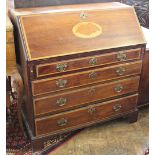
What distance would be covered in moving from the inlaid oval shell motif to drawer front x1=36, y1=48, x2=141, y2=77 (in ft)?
0.64

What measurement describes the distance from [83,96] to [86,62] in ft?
1.07

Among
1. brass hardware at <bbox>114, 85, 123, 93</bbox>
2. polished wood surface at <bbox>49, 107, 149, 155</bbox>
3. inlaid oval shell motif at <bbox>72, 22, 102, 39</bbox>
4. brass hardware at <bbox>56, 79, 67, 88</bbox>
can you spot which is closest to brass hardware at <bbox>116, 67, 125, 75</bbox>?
brass hardware at <bbox>114, 85, 123, 93</bbox>

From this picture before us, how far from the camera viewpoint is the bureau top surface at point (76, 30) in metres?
1.80

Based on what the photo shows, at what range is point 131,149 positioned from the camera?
2203mm

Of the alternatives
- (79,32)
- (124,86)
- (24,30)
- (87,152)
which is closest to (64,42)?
(79,32)

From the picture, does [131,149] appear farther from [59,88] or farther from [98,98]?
[59,88]

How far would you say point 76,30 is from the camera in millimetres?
1952

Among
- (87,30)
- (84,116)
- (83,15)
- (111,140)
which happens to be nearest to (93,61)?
(87,30)

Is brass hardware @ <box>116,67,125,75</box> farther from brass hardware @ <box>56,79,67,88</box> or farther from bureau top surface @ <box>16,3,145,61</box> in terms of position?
brass hardware @ <box>56,79,67,88</box>

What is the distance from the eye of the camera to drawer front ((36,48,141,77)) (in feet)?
5.91

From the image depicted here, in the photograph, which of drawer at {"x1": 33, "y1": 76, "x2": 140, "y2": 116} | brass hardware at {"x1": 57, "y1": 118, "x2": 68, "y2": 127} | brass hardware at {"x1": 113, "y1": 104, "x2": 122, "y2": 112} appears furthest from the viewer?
brass hardware at {"x1": 113, "y1": 104, "x2": 122, "y2": 112}

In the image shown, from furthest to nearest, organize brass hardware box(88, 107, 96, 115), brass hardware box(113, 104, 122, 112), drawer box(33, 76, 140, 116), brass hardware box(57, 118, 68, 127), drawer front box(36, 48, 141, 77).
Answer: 1. brass hardware box(113, 104, 122, 112)
2. brass hardware box(88, 107, 96, 115)
3. brass hardware box(57, 118, 68, 127)
4. drawer box(33, 76, 140, 116)
5. drawer front box(36, 48, 141, 77)

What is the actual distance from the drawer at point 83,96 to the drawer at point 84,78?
6 centimetres
